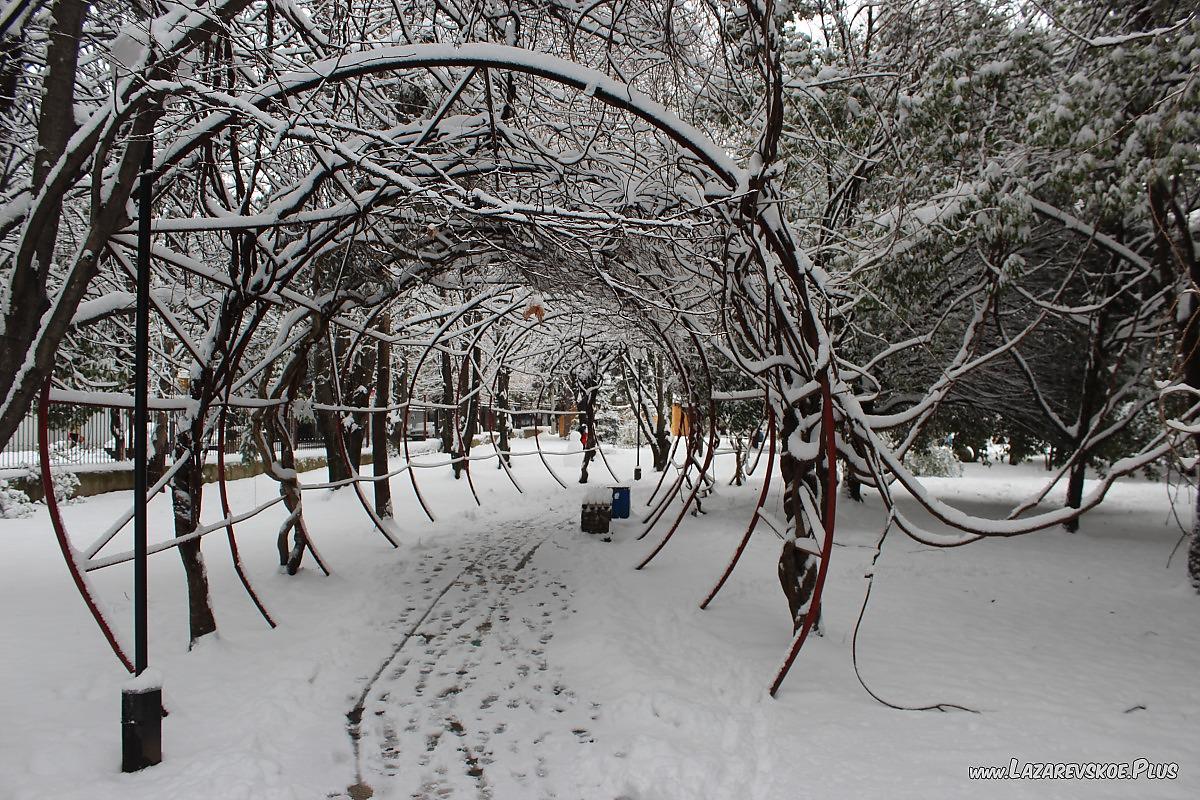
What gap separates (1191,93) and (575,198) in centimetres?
516

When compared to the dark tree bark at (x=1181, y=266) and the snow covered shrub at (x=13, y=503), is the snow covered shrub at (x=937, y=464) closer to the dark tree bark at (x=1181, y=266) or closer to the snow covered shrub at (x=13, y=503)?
the dark tree bark at (x=1181, y=266)

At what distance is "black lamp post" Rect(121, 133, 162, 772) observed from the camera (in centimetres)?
384

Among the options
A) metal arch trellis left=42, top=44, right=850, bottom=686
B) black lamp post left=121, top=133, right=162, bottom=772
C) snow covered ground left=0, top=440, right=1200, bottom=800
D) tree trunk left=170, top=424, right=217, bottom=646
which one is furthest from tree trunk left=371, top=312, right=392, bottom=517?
black lamp post left=121, top=133, right=162, bottom=772

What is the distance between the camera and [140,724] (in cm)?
385

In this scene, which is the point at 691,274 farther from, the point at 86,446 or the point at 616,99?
the point at 86,446

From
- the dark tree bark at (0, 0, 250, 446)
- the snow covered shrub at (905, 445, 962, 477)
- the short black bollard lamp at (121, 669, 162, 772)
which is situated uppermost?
the dark tree bark at (0, 0, 250, 446)

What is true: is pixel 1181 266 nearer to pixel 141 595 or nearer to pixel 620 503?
pixel 620 503

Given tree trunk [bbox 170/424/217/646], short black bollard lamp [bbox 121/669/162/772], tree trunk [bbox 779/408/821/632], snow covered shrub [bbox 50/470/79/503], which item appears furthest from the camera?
snow covered shrub [bbox 50/470/79/503]

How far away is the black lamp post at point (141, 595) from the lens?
151 inches

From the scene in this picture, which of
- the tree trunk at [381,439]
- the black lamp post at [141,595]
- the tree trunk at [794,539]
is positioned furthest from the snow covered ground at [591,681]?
the tree trunk at [381,439]

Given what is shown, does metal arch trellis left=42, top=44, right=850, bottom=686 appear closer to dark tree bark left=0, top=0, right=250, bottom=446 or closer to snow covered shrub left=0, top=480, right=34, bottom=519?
dark tree bark left=0, top=0, right=250, bottom=446

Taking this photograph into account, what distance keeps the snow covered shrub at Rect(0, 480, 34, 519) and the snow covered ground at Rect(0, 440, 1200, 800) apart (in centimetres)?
92

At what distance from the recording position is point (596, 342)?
1720 centimetres

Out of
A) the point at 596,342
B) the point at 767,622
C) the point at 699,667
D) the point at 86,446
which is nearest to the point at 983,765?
the point at 699,667
